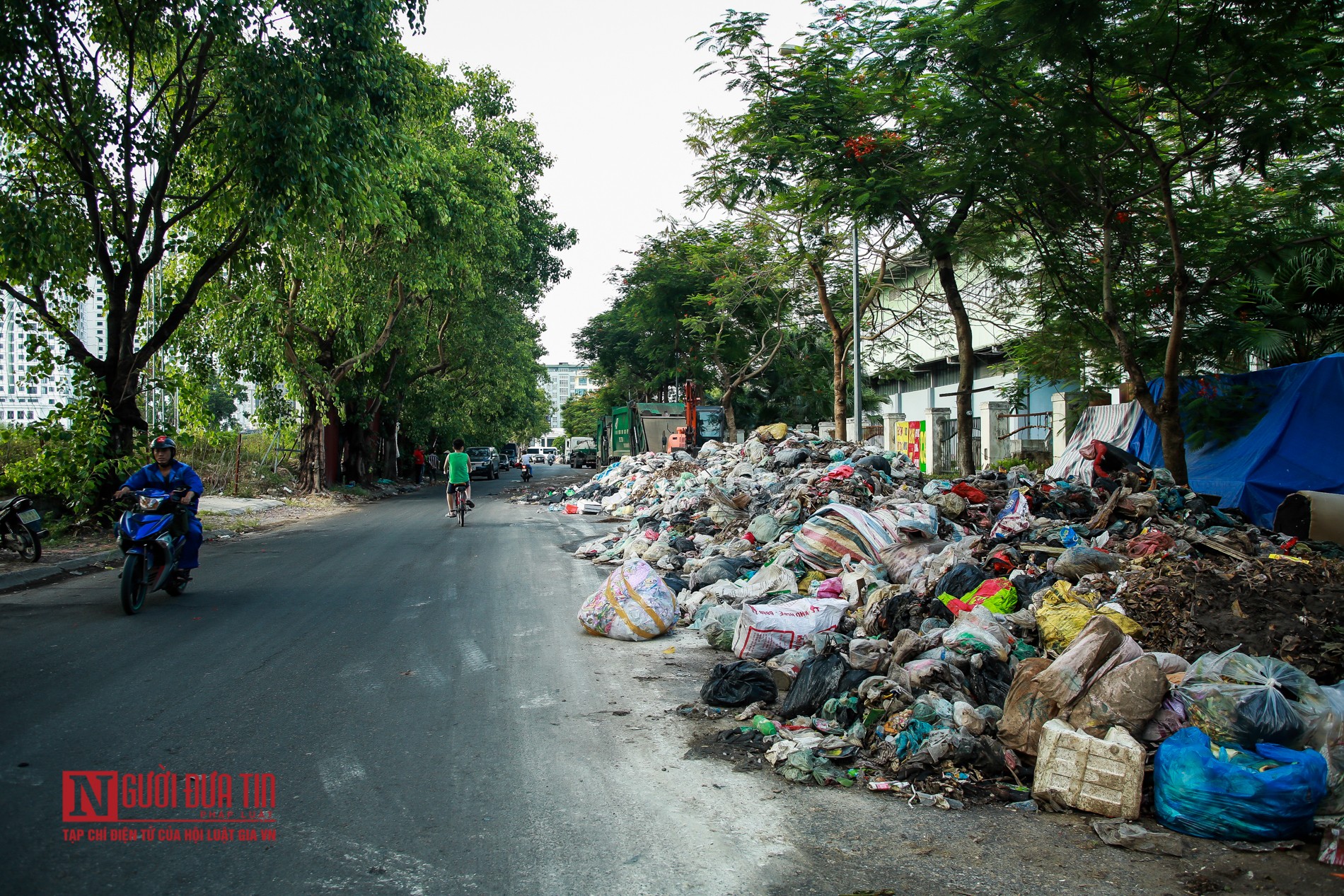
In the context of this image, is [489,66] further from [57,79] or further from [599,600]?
[599,600]

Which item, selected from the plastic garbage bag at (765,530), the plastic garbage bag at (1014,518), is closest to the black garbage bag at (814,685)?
the plastic garbage bag at (1014,518)

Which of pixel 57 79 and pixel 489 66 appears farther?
pixel 489 66

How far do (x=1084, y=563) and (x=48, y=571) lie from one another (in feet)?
35.5

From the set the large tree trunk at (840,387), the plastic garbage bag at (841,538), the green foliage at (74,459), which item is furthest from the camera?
the large tree trunk at (840,387)

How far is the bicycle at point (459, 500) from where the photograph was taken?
56.1 feet

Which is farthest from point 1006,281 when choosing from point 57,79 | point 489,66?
point 489,66

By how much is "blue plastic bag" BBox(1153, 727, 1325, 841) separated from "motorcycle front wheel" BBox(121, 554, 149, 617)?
304 inches

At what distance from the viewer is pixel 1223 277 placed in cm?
989

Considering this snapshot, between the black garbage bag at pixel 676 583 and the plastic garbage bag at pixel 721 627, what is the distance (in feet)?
4.75

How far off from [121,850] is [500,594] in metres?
5.77

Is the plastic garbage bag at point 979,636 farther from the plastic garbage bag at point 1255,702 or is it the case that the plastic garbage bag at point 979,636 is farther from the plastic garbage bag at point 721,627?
the plastic garbage bag at point 721,627

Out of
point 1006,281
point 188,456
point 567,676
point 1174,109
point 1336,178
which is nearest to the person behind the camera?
point 567,676

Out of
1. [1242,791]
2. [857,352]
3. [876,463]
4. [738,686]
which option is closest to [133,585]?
[738,686]

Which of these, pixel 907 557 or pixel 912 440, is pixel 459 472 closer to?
pixel 907 557
